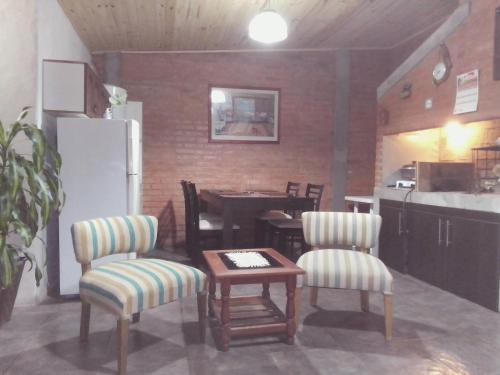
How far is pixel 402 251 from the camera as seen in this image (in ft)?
13.8

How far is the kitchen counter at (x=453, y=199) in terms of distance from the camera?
10.3 feet

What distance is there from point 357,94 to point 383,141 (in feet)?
4.05

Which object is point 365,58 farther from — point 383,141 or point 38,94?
point 38,94

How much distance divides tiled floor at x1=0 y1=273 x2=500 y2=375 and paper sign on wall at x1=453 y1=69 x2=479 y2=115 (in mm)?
1720

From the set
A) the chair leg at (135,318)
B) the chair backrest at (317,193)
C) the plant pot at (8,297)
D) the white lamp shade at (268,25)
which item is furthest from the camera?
the chair backrest at (317,193)

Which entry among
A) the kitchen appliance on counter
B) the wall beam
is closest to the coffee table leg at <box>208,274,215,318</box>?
the kitchen appliance on counter

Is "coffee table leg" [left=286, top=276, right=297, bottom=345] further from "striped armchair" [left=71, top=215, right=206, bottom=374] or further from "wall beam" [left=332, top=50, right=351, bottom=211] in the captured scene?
"wall beam" [left=332, top=50, right=351, bottom=211]

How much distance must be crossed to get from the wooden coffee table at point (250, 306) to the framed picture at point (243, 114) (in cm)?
309

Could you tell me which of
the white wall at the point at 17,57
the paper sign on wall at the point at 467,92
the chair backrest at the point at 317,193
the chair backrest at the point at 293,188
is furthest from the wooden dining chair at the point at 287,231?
the white wall at the point at 17,57

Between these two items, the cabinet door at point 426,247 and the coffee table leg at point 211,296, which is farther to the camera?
the cabinet door at point 426,247

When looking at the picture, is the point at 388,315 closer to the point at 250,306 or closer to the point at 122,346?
the point at 250,306

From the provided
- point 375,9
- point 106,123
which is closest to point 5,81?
point 106,123

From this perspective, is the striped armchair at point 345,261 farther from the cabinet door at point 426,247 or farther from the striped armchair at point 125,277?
the cabinet door at point 426,247

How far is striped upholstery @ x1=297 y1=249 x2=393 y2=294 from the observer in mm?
2596
